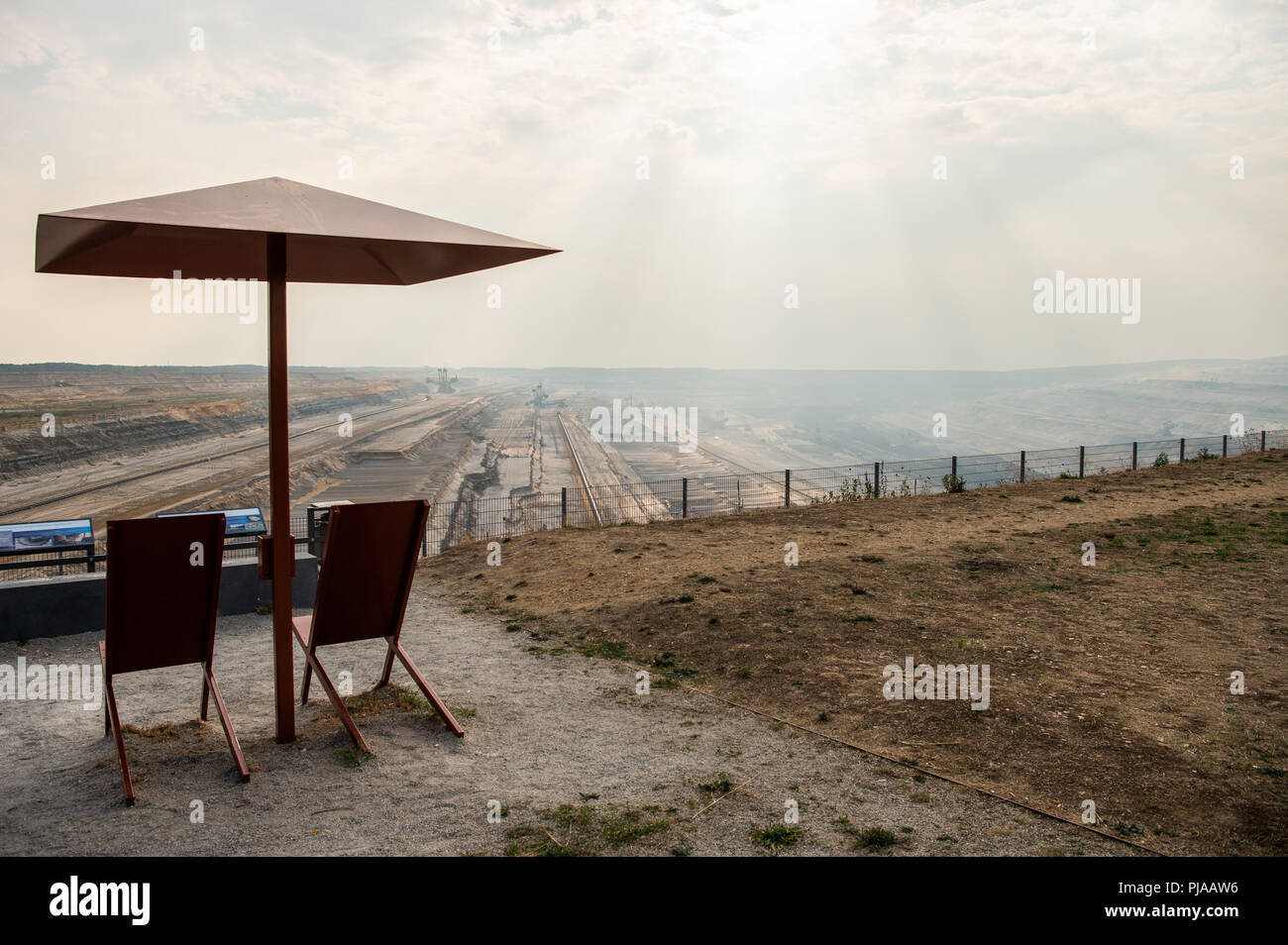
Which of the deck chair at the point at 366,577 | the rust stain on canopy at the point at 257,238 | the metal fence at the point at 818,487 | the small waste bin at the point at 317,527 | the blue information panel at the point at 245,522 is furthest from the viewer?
the metal fence at the point at 818,487

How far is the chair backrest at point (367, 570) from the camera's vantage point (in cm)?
556

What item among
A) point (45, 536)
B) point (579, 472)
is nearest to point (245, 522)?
point (45, 536)

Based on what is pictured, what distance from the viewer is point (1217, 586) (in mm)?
9477

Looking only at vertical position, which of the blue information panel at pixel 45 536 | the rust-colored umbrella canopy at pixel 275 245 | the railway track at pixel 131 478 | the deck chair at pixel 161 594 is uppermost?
the rust-colored umbrella canopy at pixel 275 245

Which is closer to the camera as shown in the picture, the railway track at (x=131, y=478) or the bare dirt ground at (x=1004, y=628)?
the bare dirt ground at (x=1004, y=628)

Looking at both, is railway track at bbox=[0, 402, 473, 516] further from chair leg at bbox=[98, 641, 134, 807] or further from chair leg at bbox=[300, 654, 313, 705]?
chair leg at bbox=[98, 641, 134, 807]

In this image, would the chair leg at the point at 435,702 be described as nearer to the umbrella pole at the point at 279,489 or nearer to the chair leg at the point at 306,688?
the chair leg at the point at 306,688

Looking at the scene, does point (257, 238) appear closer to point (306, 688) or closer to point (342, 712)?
point (342, 712)

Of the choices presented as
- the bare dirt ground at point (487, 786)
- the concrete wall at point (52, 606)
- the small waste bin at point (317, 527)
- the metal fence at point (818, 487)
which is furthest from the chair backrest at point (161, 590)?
the metal fence at point (818, 487)

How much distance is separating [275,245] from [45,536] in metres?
7.25

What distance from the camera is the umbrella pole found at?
5285mm

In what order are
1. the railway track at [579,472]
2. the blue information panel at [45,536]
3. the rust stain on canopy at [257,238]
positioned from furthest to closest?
the railway track at [579,472]
the blue information panel at [45,536]
the rust stain on canopy at [257,238]

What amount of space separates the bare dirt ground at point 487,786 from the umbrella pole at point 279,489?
369 mm
